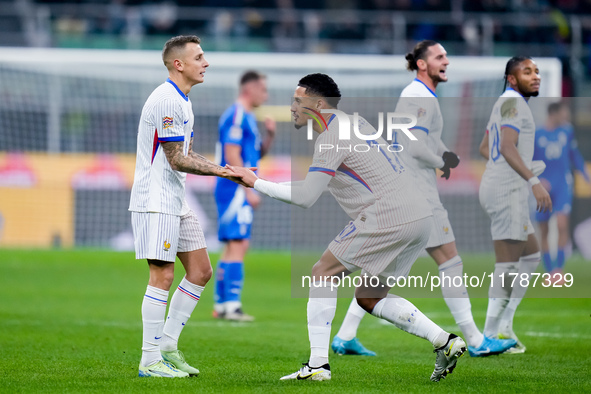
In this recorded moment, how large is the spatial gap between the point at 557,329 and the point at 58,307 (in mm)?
5746

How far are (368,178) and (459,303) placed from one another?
1923 millimetres

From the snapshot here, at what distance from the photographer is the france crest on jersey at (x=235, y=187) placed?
31.3ft

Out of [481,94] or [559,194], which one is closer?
[559,194]

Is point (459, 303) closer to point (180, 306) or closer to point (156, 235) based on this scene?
point (180, 306)

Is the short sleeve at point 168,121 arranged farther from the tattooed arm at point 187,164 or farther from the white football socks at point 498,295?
the white football socks at point 498,295


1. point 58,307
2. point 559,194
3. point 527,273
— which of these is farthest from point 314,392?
point 559,194

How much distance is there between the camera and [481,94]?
15.7m

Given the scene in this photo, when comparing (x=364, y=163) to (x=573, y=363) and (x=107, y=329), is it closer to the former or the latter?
(x=573, y=363)

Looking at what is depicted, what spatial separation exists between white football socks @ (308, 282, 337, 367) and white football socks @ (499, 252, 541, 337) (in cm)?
238

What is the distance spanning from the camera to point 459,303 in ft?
22.7

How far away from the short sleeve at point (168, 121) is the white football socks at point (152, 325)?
1.02 meters

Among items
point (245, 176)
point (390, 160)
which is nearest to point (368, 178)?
point (390, 160)

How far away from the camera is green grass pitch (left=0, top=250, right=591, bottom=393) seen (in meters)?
5.45

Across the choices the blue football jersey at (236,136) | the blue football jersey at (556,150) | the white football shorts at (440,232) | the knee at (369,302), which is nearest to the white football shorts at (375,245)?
the knee at (369,302)
